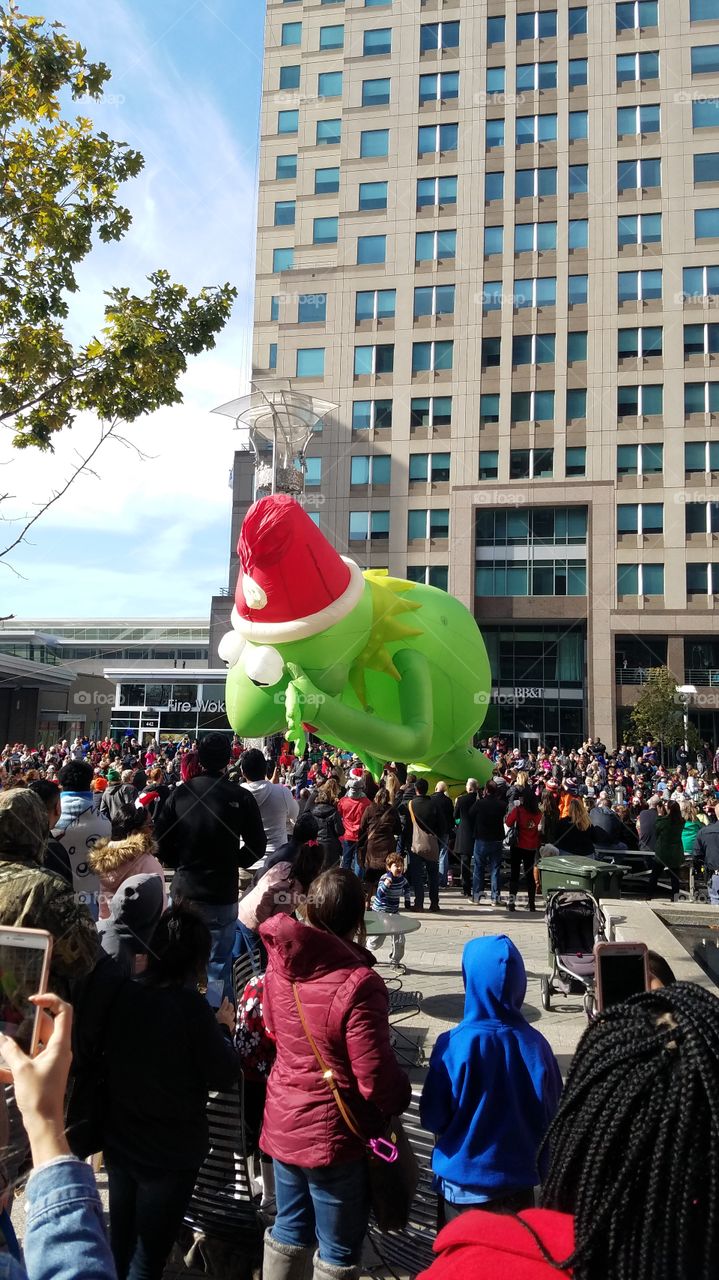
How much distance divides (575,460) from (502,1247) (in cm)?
3908

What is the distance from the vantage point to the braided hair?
114 cm

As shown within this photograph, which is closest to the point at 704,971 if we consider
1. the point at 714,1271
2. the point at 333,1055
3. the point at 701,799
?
the point at 333,1055

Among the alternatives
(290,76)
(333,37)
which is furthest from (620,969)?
(290,76)

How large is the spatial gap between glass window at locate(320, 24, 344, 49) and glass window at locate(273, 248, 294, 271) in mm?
9927

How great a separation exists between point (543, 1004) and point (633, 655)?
32.4m

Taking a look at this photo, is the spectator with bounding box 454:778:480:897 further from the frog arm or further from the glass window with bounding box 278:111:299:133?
the glass window with bounding box 278:111:299:133

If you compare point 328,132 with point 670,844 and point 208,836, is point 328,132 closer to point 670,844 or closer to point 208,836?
point 670,844

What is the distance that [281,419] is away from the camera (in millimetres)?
20031

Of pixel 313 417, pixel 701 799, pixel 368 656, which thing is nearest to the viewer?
pixel 368 656

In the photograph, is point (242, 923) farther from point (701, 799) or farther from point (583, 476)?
point (583, 476)

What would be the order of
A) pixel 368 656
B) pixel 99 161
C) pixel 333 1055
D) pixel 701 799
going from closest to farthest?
pixel 333 1055 < pixel 99 161 < pixel 368 656 < pixel 701 799

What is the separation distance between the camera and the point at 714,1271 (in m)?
1.14

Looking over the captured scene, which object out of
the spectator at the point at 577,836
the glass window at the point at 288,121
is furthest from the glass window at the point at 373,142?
the spectator at the point at 577,836

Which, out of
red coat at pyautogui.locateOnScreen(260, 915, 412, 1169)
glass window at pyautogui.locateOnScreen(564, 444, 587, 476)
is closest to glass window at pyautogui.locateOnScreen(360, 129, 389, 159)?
glass window at pyautogui.locateOnScreen(564, 444, 587, 476)
